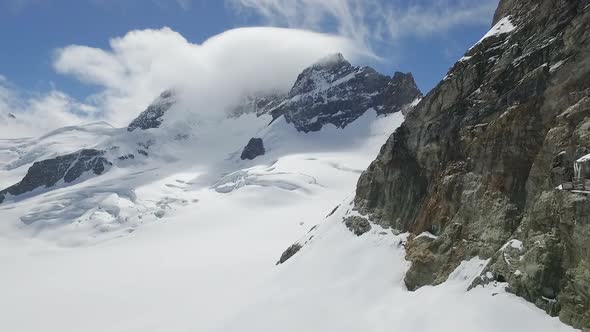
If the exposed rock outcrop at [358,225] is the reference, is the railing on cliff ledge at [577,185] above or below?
above

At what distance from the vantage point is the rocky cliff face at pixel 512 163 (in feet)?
70.2

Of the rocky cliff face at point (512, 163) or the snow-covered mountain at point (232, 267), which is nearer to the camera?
the rocky cliff face at point (512, 163)

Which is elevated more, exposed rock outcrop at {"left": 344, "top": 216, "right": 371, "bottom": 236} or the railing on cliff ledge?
the railing on cliff ledge

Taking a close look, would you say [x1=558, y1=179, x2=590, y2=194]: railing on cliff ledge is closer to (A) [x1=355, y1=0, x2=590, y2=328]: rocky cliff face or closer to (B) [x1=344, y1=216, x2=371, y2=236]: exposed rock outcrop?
(A) [x1=355, y1=0, x2=590, y2=328]: rocky cliff face

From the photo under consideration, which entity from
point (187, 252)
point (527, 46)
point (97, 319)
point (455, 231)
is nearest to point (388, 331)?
point (455, 231)

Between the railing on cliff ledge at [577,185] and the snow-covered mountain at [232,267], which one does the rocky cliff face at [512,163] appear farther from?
the snow-covered mountain at [232,267]

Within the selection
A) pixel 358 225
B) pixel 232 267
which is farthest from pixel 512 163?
pixel 232 267

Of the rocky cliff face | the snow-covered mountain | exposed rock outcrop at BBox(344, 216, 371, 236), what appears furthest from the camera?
exposed rock outcrop at BBox(344, 216, 371, 236)

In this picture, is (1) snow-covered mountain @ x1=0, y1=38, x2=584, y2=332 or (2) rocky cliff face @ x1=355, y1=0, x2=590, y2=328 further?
(1) snow-covered mountain @ x1=0, y1=38, x2=584, y2=332

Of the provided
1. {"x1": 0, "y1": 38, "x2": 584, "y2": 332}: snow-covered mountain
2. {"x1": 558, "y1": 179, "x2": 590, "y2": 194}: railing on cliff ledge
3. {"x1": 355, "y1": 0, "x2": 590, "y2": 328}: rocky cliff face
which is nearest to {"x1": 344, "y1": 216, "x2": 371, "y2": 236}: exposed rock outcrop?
{"x1": 0, "y1": 38, "x2": 584, "y2": 332}: snow-covered mountain

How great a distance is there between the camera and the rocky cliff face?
21406 millimetres

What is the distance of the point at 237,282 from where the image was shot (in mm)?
57500

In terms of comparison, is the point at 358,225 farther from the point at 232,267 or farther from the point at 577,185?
the point at 232,267

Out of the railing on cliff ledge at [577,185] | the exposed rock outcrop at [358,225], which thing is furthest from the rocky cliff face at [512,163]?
the exposed rock outcrop at [358,225]
